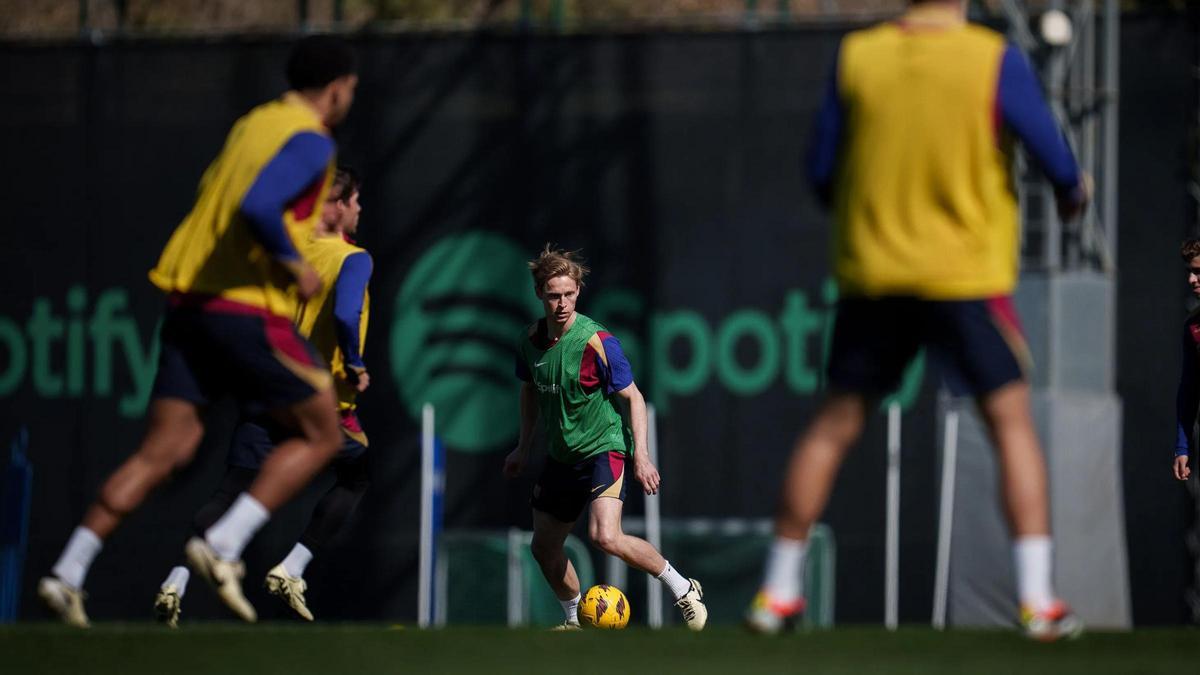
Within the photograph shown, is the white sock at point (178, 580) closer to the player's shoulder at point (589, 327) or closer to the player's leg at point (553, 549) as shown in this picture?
the player's leg at point (553, 549)

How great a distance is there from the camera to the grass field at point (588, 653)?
16.1ft

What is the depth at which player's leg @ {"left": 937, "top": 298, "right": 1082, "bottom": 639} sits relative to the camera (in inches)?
211

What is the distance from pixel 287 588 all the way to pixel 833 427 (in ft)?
11.7

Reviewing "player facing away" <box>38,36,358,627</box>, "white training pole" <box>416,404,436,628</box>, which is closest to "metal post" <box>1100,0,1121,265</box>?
"white training pole" <box>416,404,436,628</box>

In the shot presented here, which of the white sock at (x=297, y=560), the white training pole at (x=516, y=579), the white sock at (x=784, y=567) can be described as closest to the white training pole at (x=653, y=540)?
the white training pole at (x=516, y=579)

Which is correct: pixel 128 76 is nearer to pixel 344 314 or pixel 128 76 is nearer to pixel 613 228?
pixel 613 228

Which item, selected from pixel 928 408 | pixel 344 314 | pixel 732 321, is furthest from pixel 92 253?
pixel 344 314

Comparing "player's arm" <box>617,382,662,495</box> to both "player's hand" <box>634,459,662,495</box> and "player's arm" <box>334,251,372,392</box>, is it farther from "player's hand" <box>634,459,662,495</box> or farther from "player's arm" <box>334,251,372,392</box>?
"player's arm" <box>334,251,372,392</box>

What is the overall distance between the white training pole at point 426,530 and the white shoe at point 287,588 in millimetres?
4894

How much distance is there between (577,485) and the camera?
29.6 feet

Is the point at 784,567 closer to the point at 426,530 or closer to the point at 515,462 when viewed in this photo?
the point at 515,462

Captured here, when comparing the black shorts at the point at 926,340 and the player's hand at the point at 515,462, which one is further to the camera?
the player's hand at the point at 515,462

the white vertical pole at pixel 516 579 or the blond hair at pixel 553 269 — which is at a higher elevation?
the blond hair at pixel 553 269

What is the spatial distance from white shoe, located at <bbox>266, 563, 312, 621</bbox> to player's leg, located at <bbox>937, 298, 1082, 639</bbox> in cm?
376
